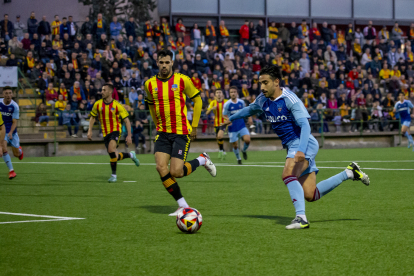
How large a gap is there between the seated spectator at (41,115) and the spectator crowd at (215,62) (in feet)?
0.13

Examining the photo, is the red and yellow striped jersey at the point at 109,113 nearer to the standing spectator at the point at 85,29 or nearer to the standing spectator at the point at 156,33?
the standing spectator at the point at 85,29

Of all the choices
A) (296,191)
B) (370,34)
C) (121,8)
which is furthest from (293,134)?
(370,34)

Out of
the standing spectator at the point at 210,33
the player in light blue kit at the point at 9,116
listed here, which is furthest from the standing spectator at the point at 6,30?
the player in light blue kit at the point at 9,116

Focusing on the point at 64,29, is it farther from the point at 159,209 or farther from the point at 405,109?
the point at 159,209

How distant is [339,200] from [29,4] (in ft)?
81.7

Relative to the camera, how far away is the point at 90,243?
18.2 ft

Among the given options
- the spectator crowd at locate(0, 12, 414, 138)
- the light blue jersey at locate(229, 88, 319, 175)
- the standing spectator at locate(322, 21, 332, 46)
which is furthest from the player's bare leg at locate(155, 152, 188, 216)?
the standing spectator at locate(322, 21, 332, 46)

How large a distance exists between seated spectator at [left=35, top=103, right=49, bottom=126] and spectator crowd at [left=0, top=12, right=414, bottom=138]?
0.04 m

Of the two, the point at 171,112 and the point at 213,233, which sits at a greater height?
the point at 171,112

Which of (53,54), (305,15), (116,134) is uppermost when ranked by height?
(305,15)

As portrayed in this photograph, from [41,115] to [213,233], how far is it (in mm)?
18438

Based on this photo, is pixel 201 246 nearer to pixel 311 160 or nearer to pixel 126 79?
pixel 311 160

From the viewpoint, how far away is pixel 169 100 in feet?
25.8

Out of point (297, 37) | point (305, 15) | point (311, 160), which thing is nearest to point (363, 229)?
point (311, 160)
